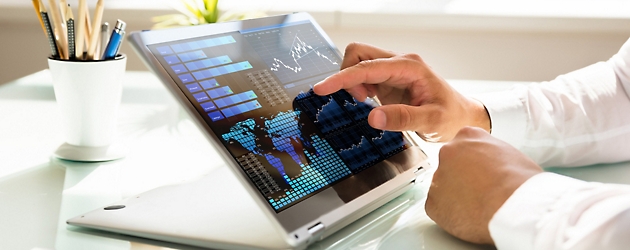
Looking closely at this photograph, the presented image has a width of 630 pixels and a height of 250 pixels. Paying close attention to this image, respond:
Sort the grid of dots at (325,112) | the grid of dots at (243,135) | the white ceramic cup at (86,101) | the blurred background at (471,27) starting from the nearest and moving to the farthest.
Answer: the grid of dots at (243,135)
the grid of dots at (325,112)
the white ceramic cup at (86,101)
the blurred background at (471,27)

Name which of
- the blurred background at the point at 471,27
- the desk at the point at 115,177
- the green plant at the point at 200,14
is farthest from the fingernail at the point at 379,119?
the blurred background at the point at 471,27

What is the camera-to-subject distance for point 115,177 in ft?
2.83

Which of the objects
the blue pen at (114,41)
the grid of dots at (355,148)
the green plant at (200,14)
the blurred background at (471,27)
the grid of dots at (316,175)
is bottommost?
the grid of dots at (316,175)

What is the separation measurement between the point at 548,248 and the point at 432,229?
178 mm

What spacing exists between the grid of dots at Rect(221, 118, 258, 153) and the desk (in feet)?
0.40

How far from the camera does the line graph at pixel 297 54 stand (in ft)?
2.67

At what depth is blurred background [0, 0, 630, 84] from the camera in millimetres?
2631

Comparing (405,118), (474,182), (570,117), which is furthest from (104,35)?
(570,117)

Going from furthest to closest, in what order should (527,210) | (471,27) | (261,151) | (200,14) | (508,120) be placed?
(471,27), (200,14), (508,120), (261,151), (527,210)

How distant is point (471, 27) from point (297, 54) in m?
1.95

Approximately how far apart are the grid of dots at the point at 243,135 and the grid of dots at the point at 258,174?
14 millimetres

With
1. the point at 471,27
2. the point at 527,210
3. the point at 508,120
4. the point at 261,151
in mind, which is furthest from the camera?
the point at 471,27

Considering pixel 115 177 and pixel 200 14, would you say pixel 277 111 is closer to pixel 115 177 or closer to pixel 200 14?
pixel 115 177

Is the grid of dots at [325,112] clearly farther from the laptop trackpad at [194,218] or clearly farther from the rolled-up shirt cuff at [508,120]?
the rolled-up shirt cuff at [508,120]
